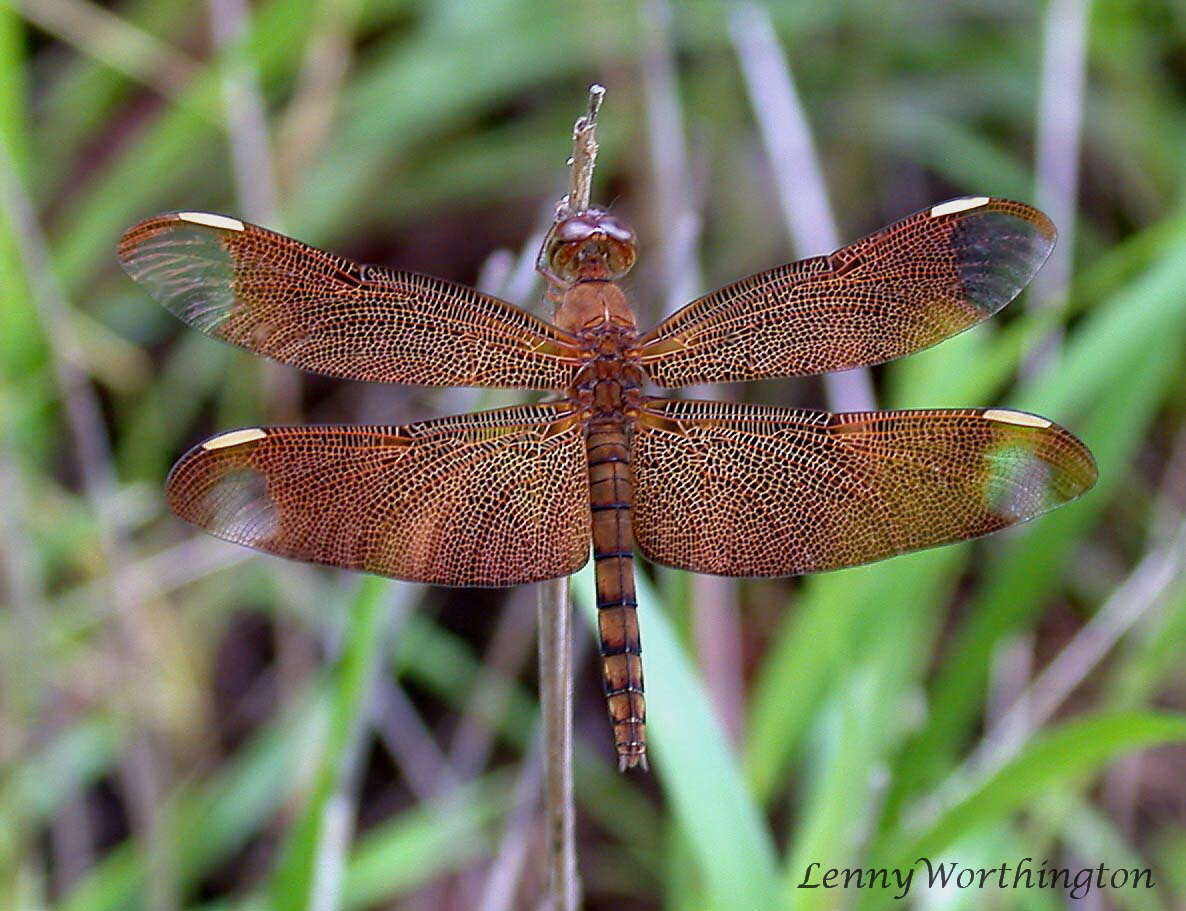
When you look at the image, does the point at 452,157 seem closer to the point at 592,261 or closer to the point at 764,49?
the point at 764,49

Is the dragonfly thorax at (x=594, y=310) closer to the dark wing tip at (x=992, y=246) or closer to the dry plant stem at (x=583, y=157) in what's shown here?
the dry plant stem at (x=583, y=157)

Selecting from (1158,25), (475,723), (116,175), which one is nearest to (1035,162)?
(1158,25)

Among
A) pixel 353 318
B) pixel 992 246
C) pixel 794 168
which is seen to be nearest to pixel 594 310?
pixel 353 318

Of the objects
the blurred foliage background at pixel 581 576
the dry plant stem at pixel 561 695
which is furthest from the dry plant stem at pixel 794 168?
the dry plant stem at pixel 561 695

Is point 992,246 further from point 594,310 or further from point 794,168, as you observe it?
point 794,168
